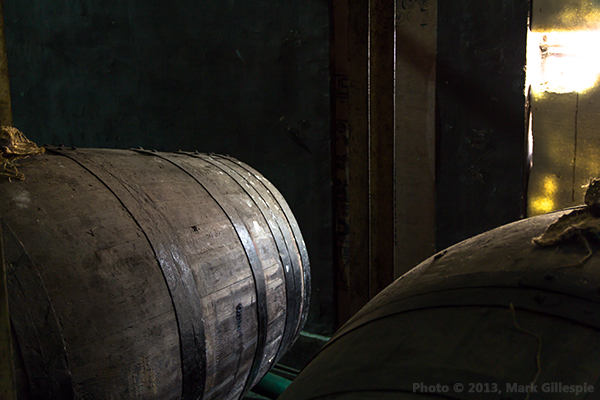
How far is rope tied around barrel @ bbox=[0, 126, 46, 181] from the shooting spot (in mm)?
1479

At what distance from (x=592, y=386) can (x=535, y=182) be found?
9.17 ft

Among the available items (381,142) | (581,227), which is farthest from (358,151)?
(581,227)

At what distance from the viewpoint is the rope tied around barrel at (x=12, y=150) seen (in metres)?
1.48

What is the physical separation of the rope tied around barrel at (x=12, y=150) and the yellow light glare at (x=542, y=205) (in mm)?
3163

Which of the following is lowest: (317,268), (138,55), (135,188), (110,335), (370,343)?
(317,268)

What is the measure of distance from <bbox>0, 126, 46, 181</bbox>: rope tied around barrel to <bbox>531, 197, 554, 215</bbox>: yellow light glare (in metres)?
3.16

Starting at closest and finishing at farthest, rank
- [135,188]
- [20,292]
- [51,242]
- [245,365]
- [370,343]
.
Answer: [370,343] → [20,292] → [51,242] → [135,188] → [245,365]

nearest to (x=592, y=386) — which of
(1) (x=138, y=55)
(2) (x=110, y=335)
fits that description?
(2) (x=110, y=335)

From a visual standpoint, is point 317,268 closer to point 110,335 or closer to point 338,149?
point 338,149

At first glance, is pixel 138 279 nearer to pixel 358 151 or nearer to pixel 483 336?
pixel 358 151

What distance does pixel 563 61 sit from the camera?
2.94 metres

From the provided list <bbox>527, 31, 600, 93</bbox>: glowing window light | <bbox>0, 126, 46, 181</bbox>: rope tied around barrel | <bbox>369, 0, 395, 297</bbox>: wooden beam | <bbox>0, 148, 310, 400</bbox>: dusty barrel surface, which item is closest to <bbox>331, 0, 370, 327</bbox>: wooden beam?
<bbox>369, 0, 395, 297</bbox>: wooden beam

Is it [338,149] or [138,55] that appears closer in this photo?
[338,149]

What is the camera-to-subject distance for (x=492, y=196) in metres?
3.19
